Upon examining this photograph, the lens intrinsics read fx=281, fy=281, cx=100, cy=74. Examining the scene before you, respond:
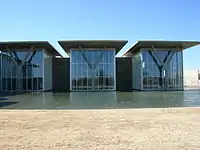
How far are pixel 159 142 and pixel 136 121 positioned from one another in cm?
305

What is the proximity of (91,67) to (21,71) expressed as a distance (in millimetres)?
9233

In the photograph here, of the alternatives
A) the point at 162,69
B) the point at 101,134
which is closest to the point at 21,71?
the point at 162,69

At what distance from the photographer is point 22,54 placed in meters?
36.6

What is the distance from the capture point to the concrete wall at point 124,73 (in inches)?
1667

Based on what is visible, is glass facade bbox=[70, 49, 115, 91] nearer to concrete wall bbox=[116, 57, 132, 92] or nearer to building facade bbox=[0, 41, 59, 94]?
building facade bbox=[0, 41, 59, 94]

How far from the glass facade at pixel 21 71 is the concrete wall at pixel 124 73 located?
1199 cm

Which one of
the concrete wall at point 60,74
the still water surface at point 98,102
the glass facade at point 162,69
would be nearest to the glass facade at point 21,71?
the concrete wall at point 60,74

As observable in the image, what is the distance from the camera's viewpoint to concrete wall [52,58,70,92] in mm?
42031

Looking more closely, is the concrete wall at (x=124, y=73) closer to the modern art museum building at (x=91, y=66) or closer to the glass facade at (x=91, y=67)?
the modern art museum building at (x=91, y=66)

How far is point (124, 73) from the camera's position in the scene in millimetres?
42625

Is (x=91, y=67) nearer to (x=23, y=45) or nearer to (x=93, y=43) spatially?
(x=93, y=43)

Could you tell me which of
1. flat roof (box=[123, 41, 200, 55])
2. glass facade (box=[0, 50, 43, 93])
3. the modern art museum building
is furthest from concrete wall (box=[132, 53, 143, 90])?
glass facade (box=[0, 50, 43, 93])

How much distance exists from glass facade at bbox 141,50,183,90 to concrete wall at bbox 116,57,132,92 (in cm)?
541

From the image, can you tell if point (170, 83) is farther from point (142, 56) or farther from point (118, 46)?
point (118, 46)
